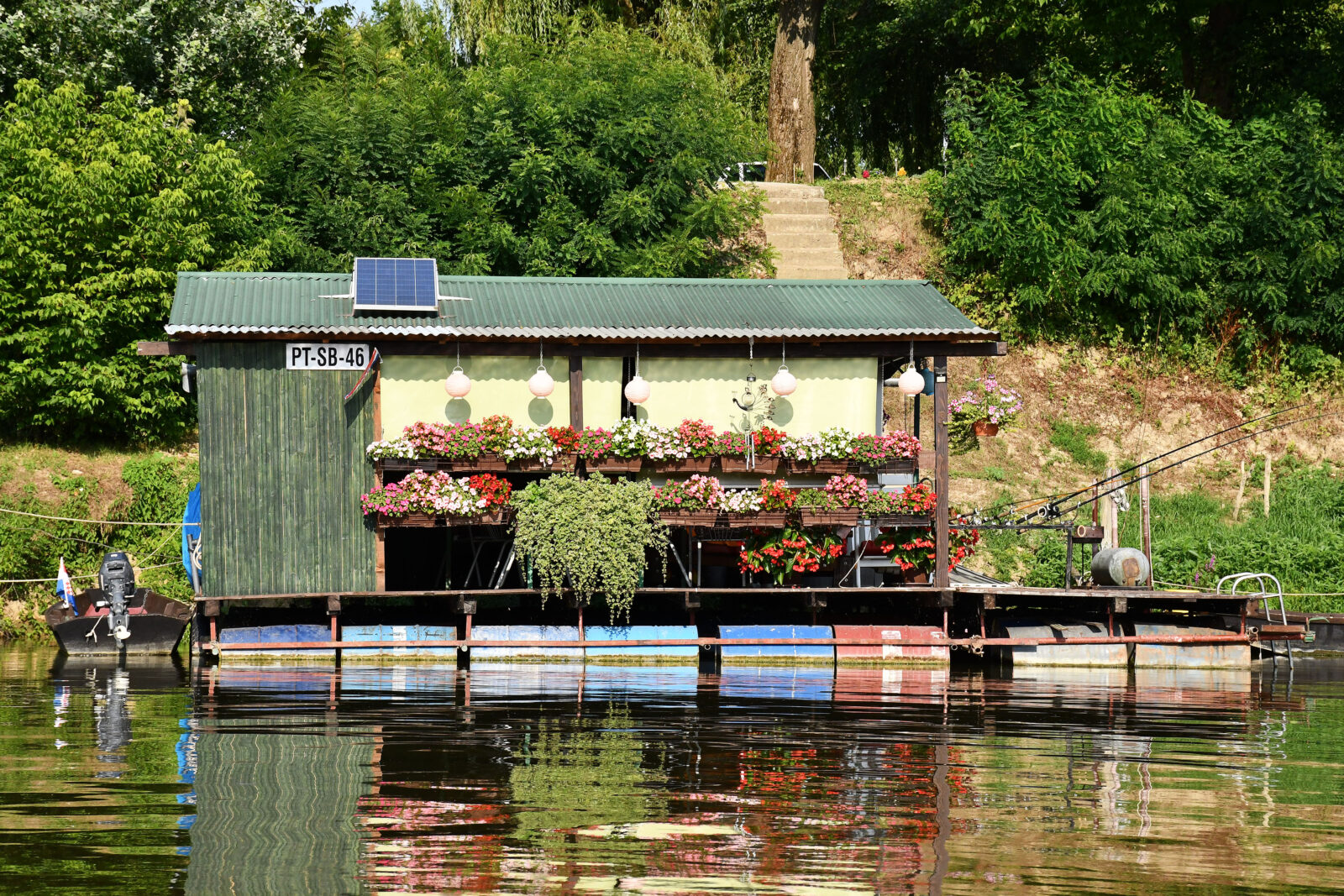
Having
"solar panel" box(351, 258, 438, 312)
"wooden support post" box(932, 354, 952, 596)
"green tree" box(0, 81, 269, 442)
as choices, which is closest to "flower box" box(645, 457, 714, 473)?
"wooden support post" box(932, 354, 952, 596)

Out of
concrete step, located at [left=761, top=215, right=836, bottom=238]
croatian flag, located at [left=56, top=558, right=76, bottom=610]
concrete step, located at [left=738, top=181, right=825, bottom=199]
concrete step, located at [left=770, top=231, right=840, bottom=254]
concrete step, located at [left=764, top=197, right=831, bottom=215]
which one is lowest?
croatian flag, located at [left=56, top=558, right=76, bottom=610]

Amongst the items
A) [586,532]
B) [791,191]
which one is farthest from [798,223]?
[586,532]

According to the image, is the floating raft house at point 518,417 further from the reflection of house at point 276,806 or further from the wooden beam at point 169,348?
the reflection of house at point 276,806

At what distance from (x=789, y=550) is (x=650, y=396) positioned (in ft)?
9.84

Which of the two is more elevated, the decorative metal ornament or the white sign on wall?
the white sign on wall

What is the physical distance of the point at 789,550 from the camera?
21.1 metres

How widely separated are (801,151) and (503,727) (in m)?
25.4

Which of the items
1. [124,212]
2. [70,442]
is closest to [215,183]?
[124,212]

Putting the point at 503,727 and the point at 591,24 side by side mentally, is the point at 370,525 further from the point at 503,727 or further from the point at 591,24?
the point at 591,24

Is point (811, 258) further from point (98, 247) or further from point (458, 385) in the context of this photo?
point (458, 385)

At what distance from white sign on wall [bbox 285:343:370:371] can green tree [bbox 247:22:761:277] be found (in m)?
8.85

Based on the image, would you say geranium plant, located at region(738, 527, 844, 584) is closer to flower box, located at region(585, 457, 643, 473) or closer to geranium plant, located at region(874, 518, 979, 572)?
geranium plant, located at region(874, 518, 979, 572)

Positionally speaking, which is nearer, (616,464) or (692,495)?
(692,495)

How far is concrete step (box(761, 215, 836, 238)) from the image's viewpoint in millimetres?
35906
